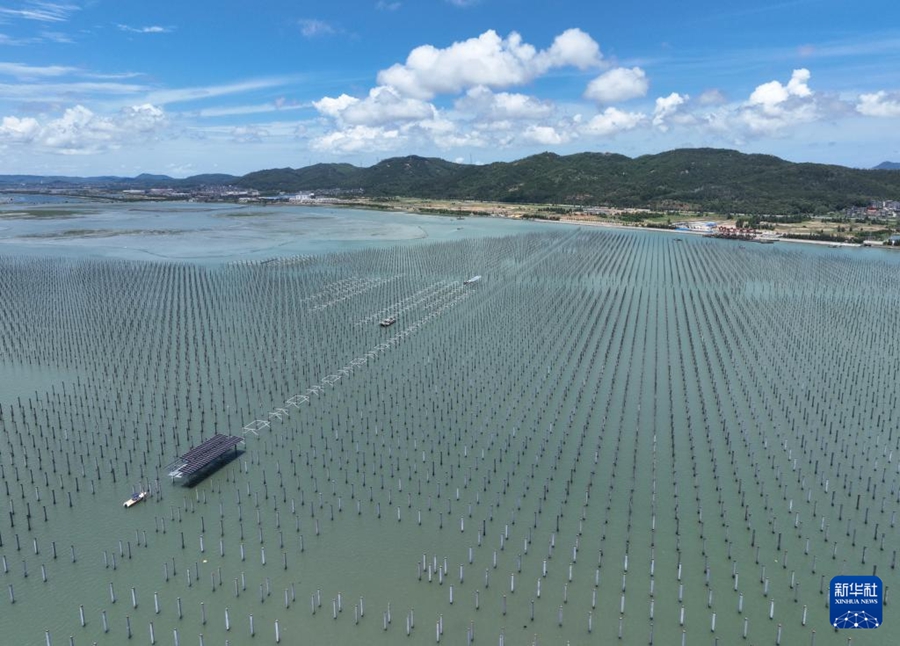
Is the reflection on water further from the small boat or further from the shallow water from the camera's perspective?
the small boat

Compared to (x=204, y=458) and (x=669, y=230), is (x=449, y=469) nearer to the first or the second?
(x=204, y=458)

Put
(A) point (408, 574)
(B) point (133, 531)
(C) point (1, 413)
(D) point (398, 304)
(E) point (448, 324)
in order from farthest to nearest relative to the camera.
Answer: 1. (D) point (398, 304)
2. (E) point (448, 324)
3. (C) point (1, 413)
4. (B) point (133, 531)
5. (A) point (408, 574)

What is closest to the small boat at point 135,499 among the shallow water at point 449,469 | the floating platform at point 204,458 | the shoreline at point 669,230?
the shallow water at point 449,469

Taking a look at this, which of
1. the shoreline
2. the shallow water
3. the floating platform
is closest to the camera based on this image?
the shallow water

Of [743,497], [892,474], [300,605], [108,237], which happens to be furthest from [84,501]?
[108,237]

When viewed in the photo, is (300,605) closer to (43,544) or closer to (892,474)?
(43,544)

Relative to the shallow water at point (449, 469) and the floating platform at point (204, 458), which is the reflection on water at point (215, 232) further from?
the floating platform at point (204, 458)

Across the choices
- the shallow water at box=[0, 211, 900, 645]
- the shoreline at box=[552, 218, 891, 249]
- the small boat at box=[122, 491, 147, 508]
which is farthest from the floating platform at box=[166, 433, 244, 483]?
the shoreline at box=[552, 218, 891, 249]
